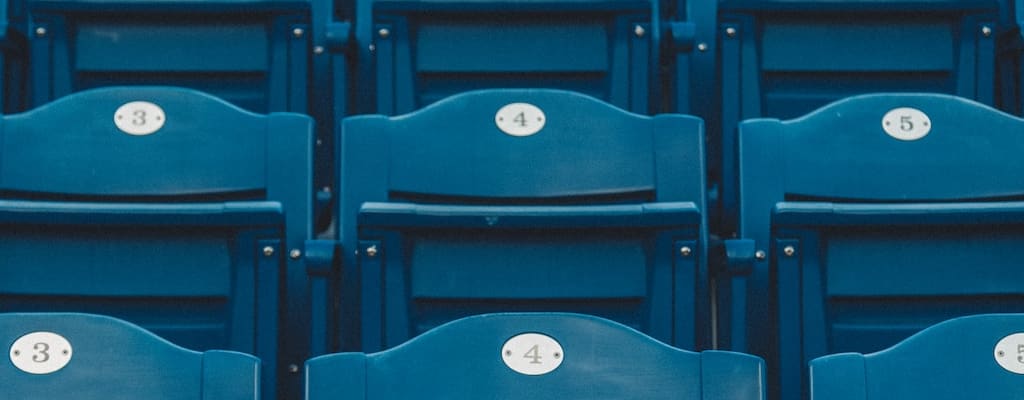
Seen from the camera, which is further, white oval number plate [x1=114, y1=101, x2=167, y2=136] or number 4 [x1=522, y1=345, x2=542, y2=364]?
white oval number plate [x1=114, y1=101, x2=167, y2=136]

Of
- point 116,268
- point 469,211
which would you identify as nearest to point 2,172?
point 116,268

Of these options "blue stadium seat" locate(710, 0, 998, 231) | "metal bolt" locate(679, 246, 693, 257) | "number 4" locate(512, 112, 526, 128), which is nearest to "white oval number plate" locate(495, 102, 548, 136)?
"number 4" locate(512, 112, 526, 128)

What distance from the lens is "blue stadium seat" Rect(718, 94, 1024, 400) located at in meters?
0.76

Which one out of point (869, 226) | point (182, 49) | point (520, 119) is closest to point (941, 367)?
point (869, 226)

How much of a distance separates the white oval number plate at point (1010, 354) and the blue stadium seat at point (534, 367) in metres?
0.10

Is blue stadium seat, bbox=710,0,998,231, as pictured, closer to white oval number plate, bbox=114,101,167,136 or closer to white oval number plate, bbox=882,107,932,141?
white oval number plate, bbox=882,107,932,141

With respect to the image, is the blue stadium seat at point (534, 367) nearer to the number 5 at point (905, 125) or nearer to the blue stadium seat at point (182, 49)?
the number 5 at point (905, 125)

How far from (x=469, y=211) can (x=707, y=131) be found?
0.96 feet

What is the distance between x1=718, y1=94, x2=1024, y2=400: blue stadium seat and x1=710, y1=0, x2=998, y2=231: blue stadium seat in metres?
0.15

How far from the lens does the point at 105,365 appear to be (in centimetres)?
62

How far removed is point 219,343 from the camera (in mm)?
767

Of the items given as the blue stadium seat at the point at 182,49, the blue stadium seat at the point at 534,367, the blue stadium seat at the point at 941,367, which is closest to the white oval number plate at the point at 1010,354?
the blue stadium seat at the point at 941,367

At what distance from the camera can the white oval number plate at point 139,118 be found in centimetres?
81

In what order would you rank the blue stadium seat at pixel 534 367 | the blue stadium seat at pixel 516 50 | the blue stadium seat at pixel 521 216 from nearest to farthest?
1. the blue stadium seat at pixel 534 367
2. the blue stadium seat at pixel 521 216
3. the blue stadium seat at pixel 516 50
